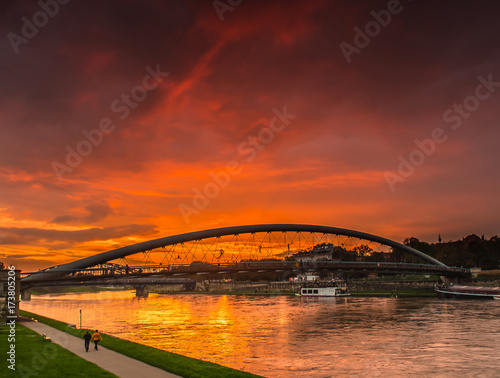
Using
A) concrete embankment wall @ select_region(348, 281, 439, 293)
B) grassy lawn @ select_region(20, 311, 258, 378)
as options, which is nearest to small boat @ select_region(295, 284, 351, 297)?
concrete embankment wall @ select_region(348, 281, 439, 293)

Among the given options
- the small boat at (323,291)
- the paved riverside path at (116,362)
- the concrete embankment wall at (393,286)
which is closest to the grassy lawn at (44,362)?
the paved riverside path at (116,362)

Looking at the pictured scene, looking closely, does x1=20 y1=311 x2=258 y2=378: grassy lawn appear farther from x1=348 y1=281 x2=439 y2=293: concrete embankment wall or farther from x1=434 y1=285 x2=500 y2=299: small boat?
x1=348 y1=281 x2=439 y2=293: concrete embankment wall

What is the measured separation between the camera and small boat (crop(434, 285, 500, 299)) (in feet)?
283

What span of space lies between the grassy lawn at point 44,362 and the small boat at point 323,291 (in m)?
92.9

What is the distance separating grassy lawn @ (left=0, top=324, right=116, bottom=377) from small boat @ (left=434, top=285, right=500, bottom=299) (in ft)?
269

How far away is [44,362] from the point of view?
2156cm

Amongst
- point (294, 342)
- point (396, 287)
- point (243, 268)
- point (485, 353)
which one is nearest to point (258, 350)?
point (294, 342)

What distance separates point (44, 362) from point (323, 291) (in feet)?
328

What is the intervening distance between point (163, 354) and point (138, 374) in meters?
6.22

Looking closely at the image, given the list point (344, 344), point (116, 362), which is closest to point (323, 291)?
point (344, 344)

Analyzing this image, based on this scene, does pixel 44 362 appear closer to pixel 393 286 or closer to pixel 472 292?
pixel 472 292

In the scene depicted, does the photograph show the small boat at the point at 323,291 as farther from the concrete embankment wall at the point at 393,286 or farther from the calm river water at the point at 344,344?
the calm river water at the point at 344,344

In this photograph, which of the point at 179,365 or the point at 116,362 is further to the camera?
the point at 116,362

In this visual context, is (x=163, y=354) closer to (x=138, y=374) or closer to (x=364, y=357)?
(x=138, y=374)
